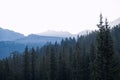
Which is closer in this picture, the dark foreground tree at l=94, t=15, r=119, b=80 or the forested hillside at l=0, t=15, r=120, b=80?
the dark foreground tree at l=94, t=15, r=119, b=80

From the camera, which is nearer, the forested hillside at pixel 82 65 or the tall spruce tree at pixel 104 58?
the tall spruce tree at pixel 104 58

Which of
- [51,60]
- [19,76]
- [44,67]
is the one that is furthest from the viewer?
[44,67]

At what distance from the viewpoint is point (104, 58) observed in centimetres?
3531

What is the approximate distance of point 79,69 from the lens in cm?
7638

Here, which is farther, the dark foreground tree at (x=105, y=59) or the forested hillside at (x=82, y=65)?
the forested hillside at (x=82, y=65)

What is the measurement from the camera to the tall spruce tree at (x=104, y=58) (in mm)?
35062

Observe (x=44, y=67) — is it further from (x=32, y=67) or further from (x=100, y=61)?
(x=100, y=61)

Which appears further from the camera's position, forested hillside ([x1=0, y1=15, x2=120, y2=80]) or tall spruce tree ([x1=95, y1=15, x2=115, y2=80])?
forested hillside ([x1=0, y1=15, x2=120, y2=80])

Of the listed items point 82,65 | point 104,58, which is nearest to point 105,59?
point 104,58

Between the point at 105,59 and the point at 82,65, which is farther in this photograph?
the point at 82,65

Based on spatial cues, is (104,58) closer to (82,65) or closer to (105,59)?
(105,59)

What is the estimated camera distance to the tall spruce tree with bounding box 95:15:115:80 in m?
35.1

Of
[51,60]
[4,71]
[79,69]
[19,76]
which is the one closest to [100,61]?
[79,69]

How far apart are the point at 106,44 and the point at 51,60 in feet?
155
